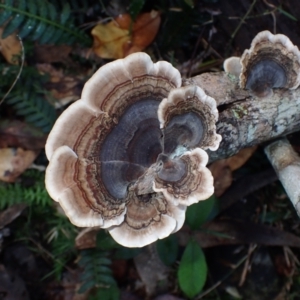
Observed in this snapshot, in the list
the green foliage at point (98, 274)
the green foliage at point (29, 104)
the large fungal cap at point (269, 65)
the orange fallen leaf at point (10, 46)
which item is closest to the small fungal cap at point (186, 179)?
the large fungal cap at point (269, 65)

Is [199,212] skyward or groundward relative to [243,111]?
groundward

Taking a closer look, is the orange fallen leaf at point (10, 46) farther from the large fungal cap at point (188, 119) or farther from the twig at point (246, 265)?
the twig at point (246, 265)

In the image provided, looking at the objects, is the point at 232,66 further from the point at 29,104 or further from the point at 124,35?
the point at 29,104

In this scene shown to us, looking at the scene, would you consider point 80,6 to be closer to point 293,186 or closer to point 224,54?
point 224,54

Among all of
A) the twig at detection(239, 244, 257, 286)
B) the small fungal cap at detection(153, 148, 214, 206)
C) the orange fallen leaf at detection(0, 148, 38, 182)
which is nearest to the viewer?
the small fungal cap at detection(153, 148, 214, 206)

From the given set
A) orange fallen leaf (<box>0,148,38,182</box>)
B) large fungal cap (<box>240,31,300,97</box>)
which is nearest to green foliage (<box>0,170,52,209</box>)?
orange fallen leaf (<box>0,148,38,182</box>)

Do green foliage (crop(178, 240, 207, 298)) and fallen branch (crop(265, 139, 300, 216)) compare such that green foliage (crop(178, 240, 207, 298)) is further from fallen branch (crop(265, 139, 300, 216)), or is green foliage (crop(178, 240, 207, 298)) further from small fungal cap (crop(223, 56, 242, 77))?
small fungal cap (crop(223, 56, 242, 77))

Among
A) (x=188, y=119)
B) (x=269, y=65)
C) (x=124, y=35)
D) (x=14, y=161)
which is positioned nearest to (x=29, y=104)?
(x=14, y=161)
